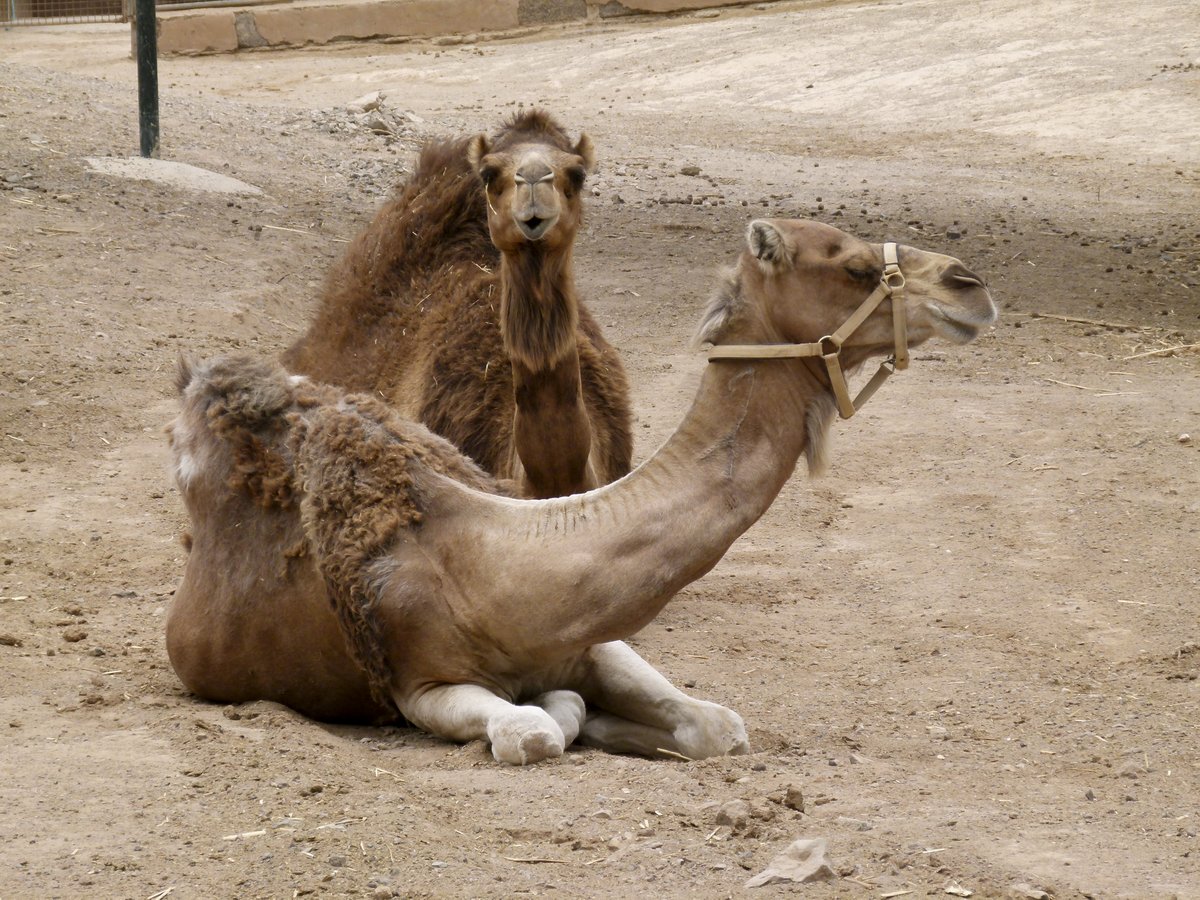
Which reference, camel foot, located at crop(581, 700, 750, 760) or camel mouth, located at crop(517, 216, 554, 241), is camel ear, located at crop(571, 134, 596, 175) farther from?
camel foot, located at crop(581, 700, 750, 760)

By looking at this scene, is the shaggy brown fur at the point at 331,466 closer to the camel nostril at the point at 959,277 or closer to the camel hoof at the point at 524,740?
the camel hoof at the point at 524,740

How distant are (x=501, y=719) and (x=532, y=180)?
2071 millimetres

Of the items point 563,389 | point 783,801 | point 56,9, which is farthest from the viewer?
point 56,9

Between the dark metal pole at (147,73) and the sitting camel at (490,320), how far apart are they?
534cm

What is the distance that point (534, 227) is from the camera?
537cm

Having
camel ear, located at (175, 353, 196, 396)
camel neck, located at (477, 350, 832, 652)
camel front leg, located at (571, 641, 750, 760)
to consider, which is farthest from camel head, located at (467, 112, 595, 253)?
camel front leg, located at (571, 641, 750, 760)

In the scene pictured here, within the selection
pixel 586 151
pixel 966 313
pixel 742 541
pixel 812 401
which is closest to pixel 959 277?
pixel 966 313

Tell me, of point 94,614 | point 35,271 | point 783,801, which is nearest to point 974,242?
point 35,271

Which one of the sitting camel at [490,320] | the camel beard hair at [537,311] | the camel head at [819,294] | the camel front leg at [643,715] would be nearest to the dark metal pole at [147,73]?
the sitting camel at [490,320]

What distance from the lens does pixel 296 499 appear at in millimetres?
4539

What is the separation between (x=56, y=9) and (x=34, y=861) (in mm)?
26604

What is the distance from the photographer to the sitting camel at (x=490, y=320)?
547cm

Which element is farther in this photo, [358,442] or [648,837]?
[358,442]

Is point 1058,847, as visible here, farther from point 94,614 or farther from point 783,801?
point 94,614
